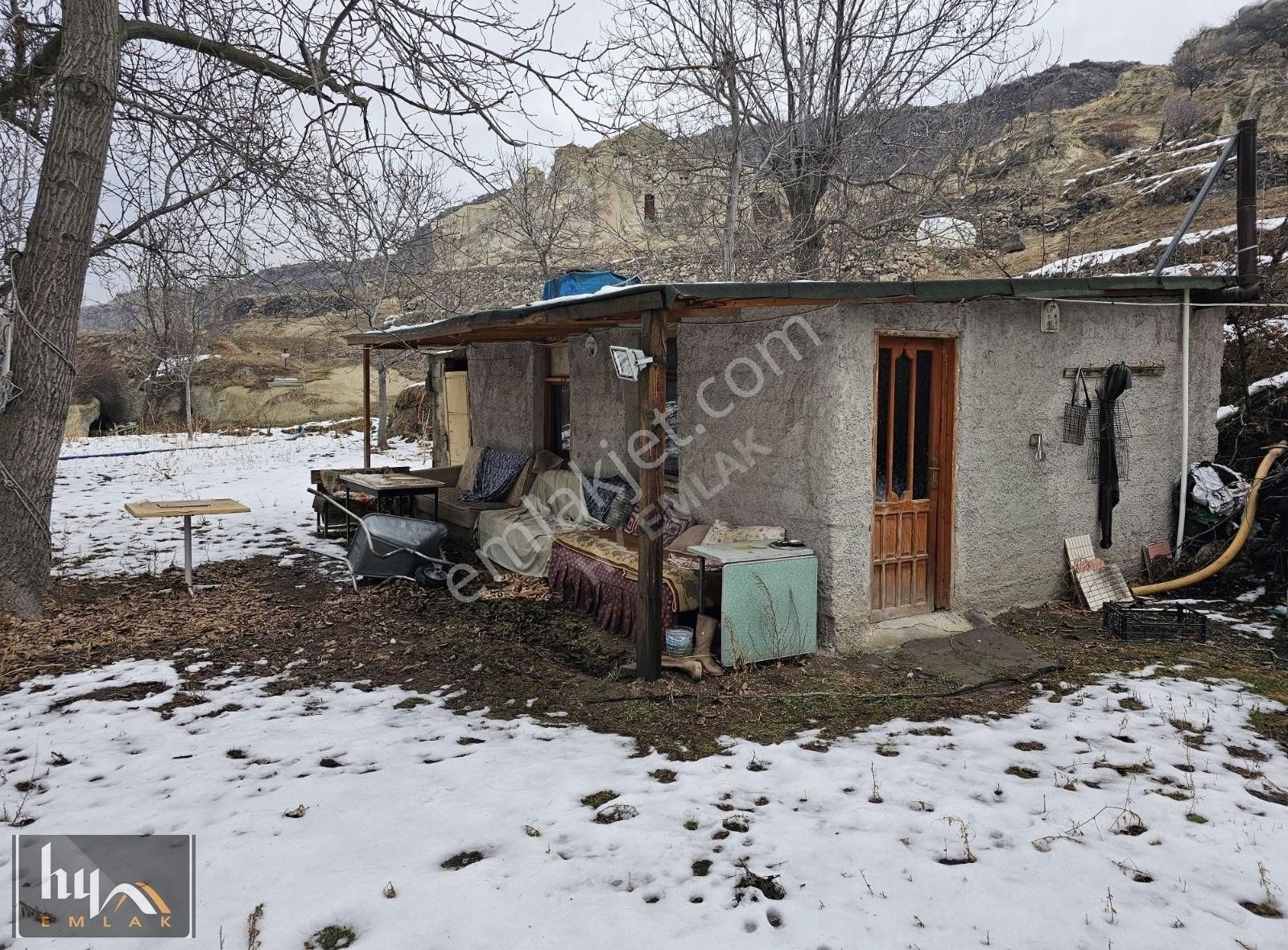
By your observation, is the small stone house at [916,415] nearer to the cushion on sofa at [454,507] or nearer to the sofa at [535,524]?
the sofa at [535,524]

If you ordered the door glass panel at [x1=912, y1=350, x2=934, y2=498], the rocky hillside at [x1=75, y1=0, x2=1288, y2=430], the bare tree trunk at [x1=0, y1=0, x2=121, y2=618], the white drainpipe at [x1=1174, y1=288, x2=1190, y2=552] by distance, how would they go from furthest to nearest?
the rocky hillside at [x1=75, y1=0, x2=1288, y2=430]
the white drainpipe at [x1=1174, y1=288, x2=1190, y2=552]
the door glass panel at [x1=912, y1=350, x2=934, y2=498]
the bare tree trunk at [x1=0, y1=0, x2=121, y2=618]

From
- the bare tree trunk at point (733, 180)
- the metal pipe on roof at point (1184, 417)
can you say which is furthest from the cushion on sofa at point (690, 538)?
the bare tree trunk at point (733, 180)

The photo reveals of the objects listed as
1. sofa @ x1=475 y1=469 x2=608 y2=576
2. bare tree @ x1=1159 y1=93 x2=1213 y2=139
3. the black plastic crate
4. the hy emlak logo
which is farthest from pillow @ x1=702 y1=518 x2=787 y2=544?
bare tree @ x1=1159 y1=93 x2=1213 y2=139

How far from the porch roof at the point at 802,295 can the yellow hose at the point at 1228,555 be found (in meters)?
1.68

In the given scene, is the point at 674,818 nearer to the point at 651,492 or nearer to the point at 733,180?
the point at 651,492

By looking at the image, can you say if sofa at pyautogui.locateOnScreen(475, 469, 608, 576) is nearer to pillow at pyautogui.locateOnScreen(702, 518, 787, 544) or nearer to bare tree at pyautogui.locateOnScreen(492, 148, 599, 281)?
pillow at pyautogui.locateOnScreen(702, 518, 787, 544)

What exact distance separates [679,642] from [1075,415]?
4.02 metres

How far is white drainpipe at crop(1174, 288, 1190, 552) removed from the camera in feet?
23.3

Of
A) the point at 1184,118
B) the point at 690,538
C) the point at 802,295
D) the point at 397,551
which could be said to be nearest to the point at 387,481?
the point at 397,551

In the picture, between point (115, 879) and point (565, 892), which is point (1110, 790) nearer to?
point (565, 892)

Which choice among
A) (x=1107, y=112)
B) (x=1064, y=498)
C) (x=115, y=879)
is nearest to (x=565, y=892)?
(x=115, y=879)

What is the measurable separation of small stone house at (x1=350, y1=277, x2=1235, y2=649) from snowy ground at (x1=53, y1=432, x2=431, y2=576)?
4.23 m

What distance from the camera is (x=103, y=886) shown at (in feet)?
9.65

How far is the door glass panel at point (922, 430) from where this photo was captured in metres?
6.13
